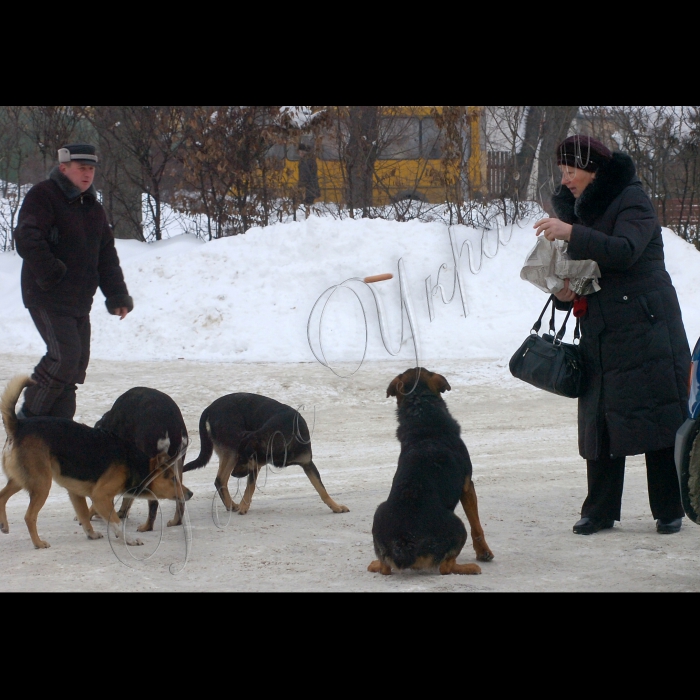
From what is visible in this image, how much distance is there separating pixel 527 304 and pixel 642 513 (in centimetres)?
901

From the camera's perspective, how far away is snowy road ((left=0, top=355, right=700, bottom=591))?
4.41m

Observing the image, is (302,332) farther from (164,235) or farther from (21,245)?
(21,245)

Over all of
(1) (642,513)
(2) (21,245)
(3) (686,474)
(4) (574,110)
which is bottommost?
(1) (642,513)

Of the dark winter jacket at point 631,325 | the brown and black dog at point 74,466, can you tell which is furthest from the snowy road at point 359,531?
the dark winter jacket at point 631,325

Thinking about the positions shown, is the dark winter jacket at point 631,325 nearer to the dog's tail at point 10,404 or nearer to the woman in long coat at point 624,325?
the woman in long coat at point 624,325

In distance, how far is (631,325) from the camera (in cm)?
498

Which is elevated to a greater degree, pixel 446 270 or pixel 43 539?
pixel 446 270

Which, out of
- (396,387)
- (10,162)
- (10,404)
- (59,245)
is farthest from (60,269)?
(10,162)

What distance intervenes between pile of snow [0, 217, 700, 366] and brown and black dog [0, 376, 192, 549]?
732 cm

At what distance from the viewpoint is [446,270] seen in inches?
617

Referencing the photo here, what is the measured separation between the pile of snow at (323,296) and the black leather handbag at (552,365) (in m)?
7.22

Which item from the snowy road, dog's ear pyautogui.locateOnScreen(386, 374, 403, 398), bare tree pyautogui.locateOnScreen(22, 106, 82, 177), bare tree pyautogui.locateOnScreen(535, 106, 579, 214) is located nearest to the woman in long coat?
the snowy road

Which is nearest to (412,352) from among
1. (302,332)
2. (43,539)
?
(302,332)

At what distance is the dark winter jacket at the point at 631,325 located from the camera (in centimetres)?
493
